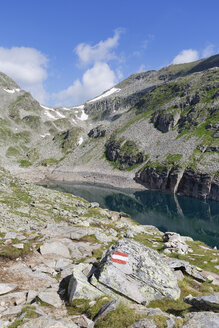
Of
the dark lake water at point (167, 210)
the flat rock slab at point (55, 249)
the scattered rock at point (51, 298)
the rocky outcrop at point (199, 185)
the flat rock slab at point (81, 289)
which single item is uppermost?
the flat rock slab at point (81, 289)

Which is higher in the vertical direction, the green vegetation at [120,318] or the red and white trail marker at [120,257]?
the red and white trail marker at [120,257]

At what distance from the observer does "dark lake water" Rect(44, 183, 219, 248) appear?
74.2m

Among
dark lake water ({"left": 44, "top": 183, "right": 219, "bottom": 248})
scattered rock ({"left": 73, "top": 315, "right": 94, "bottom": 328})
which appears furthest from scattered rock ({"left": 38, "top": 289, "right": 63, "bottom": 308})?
dark lake water ({"left": 44, "top": 183, "right": 219, "bottom": 248})

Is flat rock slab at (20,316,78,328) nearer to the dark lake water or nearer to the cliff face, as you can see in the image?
the dark lake water

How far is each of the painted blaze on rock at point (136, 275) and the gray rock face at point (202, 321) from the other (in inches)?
144

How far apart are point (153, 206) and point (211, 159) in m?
57.8

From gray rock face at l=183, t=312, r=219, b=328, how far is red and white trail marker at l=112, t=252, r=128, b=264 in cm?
492

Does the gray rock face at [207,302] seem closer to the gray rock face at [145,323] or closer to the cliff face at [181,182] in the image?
the gray rock face at [145,323]

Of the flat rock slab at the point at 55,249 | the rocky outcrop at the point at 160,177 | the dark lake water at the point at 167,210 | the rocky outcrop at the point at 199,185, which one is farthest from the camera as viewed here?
the rocky outcrop at the point at 160,177

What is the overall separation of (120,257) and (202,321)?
5.76m

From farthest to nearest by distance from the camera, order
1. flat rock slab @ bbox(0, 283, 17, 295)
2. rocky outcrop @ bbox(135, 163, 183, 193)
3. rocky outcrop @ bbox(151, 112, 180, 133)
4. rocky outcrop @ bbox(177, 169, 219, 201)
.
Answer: rocky outcrop @ bbox(151, 112, 180, 133)
rocky outcrop @ bbox(135, 163, 183, 193)
rocky outcrop @ bbox(177, 169, 219, 201)
flat rock slab @ bbox(0, 283, 17, 295)

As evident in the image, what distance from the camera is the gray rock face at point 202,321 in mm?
8202

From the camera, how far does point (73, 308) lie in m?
11.0

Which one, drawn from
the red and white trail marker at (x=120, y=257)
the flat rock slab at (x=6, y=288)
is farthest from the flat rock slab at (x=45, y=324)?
the flat rock slab at (x=6, y=288)
